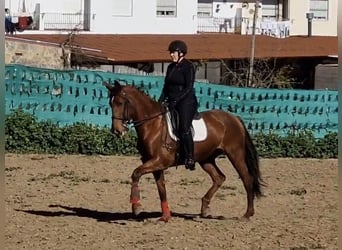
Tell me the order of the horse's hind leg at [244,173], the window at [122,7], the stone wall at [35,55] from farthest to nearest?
the window at [122,7] → the stone wall at [35,55] → the horse's hind leg at [244,173]

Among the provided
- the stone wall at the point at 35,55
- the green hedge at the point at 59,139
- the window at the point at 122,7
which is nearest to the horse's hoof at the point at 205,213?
the green hedge at the point at 59,139

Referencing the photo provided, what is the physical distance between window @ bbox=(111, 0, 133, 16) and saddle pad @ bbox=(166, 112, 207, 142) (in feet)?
82.8

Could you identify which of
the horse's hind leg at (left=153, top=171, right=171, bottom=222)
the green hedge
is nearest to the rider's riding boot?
the horse's hind leg at (left=153, top=171, right=171, bottom=222)

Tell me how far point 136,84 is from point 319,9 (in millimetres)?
24032

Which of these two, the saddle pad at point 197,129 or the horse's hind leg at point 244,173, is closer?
the saddle pad at point 197,129

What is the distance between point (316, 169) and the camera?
15.5m

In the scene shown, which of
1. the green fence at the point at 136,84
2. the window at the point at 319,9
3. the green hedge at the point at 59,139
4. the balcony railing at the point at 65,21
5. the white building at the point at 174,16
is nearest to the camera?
the green hedge at the point at 59,139

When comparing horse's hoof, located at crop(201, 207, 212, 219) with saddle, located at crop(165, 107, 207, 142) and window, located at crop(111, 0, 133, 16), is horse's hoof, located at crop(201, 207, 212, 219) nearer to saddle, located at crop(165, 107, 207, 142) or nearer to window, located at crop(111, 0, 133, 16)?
saddle, located at crop(165, 107, 207, 142)

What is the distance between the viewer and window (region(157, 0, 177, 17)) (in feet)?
116

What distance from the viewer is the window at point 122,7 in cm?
3434

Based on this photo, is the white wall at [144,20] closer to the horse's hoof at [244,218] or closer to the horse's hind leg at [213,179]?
the horse's hind leg at [213,179]

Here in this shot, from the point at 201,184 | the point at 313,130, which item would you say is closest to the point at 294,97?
the point at 313,130

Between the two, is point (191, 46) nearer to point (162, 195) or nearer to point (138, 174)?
point (162, 195)

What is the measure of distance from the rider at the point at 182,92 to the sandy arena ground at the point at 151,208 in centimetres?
91
